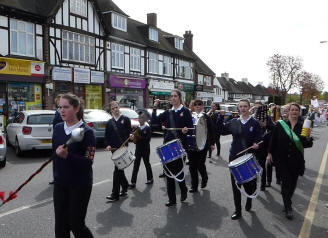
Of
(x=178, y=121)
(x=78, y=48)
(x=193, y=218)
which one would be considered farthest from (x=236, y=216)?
(x=78, y=48)

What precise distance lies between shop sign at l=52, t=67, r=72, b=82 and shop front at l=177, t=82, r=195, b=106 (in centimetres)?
1699

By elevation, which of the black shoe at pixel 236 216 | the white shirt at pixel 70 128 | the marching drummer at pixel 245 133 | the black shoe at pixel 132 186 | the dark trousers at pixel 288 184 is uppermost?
the white shirt at pixel 70 128

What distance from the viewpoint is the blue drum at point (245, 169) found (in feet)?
16.3

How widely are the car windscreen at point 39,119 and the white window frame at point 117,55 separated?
16.1m

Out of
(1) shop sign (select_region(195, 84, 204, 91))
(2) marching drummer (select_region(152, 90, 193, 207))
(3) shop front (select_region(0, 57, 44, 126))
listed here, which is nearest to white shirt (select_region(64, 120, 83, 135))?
(2) marching drummer (select_region(152, 90, 193, 207))

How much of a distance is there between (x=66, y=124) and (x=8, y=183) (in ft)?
15.8

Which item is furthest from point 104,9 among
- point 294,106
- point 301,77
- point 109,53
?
point 301,77

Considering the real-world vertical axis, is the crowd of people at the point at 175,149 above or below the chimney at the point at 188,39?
below

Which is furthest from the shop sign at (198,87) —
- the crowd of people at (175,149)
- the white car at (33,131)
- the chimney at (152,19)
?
the crowd of people at (175,149)

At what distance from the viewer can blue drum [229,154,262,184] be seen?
4977mm

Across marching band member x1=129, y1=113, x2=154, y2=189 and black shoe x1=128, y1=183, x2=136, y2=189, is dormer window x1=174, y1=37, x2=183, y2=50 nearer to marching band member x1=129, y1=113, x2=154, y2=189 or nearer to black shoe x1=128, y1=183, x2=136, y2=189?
marching band member x1=129, y1=113, x2=154, y2=189

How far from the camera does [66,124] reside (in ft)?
11.0

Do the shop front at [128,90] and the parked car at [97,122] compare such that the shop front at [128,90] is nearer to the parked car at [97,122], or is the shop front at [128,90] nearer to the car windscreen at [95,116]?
the car windscreen at [95,116]

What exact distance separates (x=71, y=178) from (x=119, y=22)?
2655 centimetres
